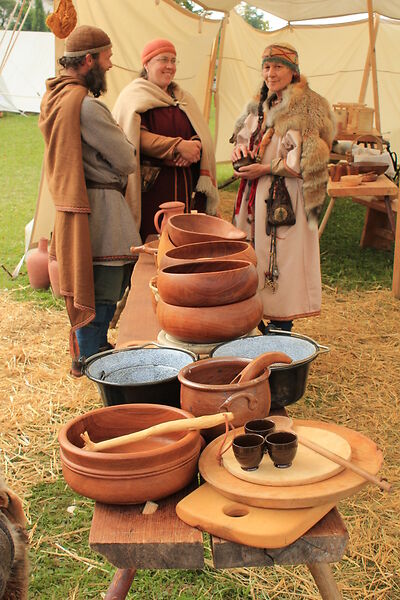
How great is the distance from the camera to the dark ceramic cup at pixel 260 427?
1.31m

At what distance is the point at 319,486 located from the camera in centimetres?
121

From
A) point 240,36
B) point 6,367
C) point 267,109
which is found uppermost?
point 240,36

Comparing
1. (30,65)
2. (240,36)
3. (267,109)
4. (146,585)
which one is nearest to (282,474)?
(146,585)

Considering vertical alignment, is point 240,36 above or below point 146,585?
above

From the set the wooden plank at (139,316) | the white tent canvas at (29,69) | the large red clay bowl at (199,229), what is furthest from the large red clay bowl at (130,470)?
the white tent canvas at (29,69)

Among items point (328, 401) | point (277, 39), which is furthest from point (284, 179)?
point (277, 39)

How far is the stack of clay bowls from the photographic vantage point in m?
1.73

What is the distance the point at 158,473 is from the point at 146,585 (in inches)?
46.8

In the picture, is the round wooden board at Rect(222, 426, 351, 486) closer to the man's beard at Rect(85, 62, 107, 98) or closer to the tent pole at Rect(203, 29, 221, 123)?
the man's beard at Rect(85, 62, 107, 98)

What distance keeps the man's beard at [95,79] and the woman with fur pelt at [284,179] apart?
80 centimetres

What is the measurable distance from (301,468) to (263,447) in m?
0.08

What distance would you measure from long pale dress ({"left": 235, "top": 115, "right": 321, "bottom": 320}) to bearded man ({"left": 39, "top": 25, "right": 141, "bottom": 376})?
68 centimetres

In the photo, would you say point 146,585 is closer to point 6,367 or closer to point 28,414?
point 28,414

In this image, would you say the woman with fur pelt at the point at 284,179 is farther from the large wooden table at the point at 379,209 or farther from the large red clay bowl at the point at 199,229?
the large wooden table at the point at 379,209
